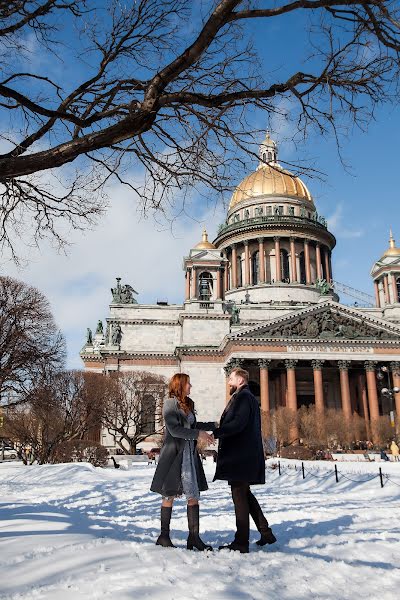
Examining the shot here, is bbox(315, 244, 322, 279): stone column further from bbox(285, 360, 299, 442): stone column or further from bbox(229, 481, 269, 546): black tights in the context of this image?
bbox(229, 481, 269, 546): black tights

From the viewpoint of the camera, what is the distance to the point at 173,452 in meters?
6.25

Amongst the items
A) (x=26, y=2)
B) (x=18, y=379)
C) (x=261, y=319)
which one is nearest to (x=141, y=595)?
(x=26, y=2)

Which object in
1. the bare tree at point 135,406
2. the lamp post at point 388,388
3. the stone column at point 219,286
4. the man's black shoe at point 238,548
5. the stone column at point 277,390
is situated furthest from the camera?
the stone column at point 219,286

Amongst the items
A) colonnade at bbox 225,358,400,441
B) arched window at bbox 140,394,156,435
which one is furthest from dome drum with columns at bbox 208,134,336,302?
arched window at bbox 140,394,156,435

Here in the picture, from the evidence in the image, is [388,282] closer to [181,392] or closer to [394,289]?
[394,289]

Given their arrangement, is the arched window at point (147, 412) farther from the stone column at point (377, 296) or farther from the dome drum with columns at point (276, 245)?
the stone column at point (377, 296)

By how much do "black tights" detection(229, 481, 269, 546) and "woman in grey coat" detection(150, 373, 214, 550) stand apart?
39 cm

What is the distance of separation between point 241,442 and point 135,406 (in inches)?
1530

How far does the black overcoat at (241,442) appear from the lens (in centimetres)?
627

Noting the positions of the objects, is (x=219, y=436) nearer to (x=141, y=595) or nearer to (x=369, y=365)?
(x=141, y=595)

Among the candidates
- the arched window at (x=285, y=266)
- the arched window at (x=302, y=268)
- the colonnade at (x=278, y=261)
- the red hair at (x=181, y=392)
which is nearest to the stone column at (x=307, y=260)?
the colonnade at (x=278, y=261)

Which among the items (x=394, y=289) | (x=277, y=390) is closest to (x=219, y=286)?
(x=277, y=390)

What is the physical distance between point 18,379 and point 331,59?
21.4m

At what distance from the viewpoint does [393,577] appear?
5062 millimetres
